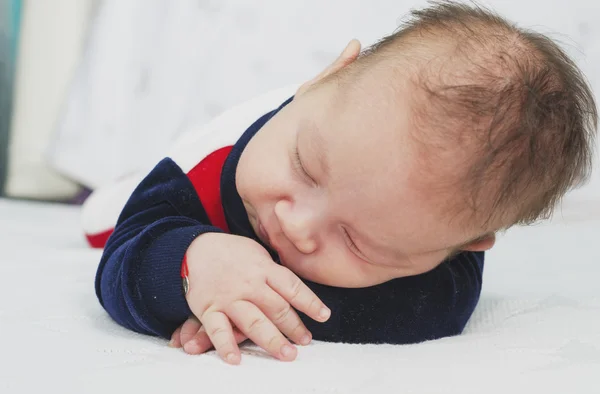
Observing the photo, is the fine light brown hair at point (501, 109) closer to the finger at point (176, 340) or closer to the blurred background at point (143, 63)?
the finger at point (176, 340)

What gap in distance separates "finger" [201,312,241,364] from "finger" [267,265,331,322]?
0.06 m

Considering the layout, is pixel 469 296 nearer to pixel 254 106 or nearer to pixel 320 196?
pixel 320 196

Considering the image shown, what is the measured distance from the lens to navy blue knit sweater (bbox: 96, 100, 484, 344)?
2.71 feet

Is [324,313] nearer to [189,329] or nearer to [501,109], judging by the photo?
[189,329]

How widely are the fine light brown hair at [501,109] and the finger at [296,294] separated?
172 mm

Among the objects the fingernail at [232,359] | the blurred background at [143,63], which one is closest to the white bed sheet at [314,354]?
the fingernail at [232,359]

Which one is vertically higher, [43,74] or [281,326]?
[281,326]

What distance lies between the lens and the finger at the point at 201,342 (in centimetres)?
75

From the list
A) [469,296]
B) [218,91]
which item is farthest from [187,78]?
[469,296]

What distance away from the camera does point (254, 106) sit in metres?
1.17

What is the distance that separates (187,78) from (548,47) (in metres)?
1.08

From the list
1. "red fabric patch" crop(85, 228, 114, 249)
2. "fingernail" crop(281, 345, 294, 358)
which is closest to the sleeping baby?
"fingernail" crop(281, 345, 294, 358)

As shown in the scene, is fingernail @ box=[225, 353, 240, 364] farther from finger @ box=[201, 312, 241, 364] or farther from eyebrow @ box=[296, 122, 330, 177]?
eyebrow @ box=[296, 122, 330, 177]

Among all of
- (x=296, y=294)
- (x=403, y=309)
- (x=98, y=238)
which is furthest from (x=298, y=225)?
(x=98, y=238)
